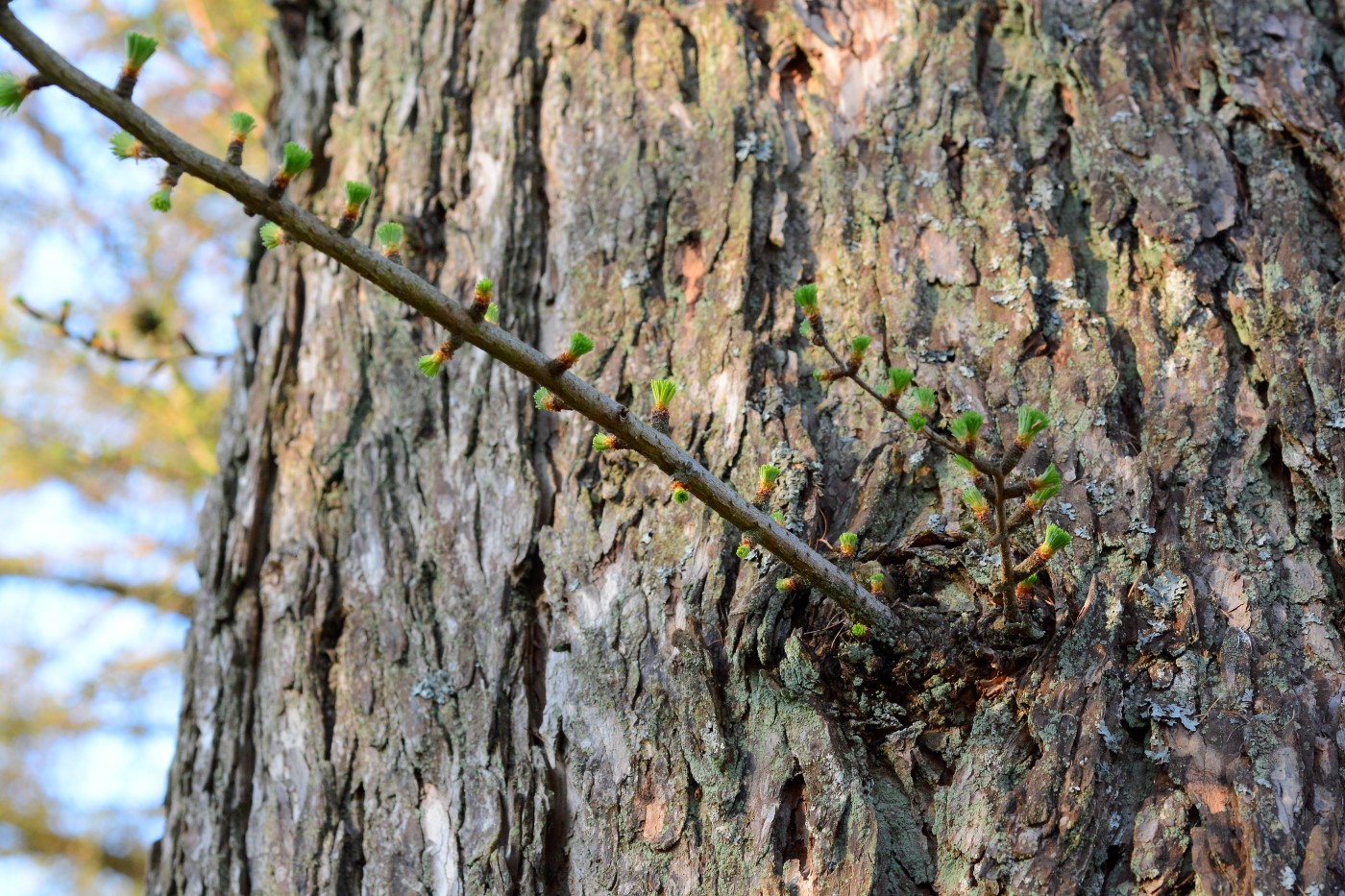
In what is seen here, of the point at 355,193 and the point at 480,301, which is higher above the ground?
the point at 355,193

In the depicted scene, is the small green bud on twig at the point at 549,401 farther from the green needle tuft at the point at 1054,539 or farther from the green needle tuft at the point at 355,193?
the green needle tuft at the point at 1054,539

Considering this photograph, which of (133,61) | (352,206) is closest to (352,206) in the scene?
(352,206)

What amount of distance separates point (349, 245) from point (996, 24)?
1543 millimetres

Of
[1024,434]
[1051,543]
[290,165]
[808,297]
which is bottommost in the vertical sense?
[1051,543]

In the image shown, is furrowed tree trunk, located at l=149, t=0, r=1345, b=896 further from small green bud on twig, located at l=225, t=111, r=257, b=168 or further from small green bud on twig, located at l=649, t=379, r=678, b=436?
small green bud on twig, located at l=225, t=111, r=257, b=168

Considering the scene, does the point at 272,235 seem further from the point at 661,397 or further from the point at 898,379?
the point at 898,379

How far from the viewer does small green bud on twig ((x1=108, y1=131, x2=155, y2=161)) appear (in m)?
1.19

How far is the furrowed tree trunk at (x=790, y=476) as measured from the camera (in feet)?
4.49

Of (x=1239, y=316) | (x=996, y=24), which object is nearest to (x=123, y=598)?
(x=996, y=24)

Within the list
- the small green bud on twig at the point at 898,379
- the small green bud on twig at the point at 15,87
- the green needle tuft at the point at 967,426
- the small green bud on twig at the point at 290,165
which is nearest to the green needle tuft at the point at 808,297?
the small green bud on twig at the point at 898,379

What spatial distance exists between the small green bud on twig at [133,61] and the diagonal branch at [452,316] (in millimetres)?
28

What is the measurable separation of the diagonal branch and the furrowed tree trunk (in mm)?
165

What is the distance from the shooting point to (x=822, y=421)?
1735 mm

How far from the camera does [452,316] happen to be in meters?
1.17
